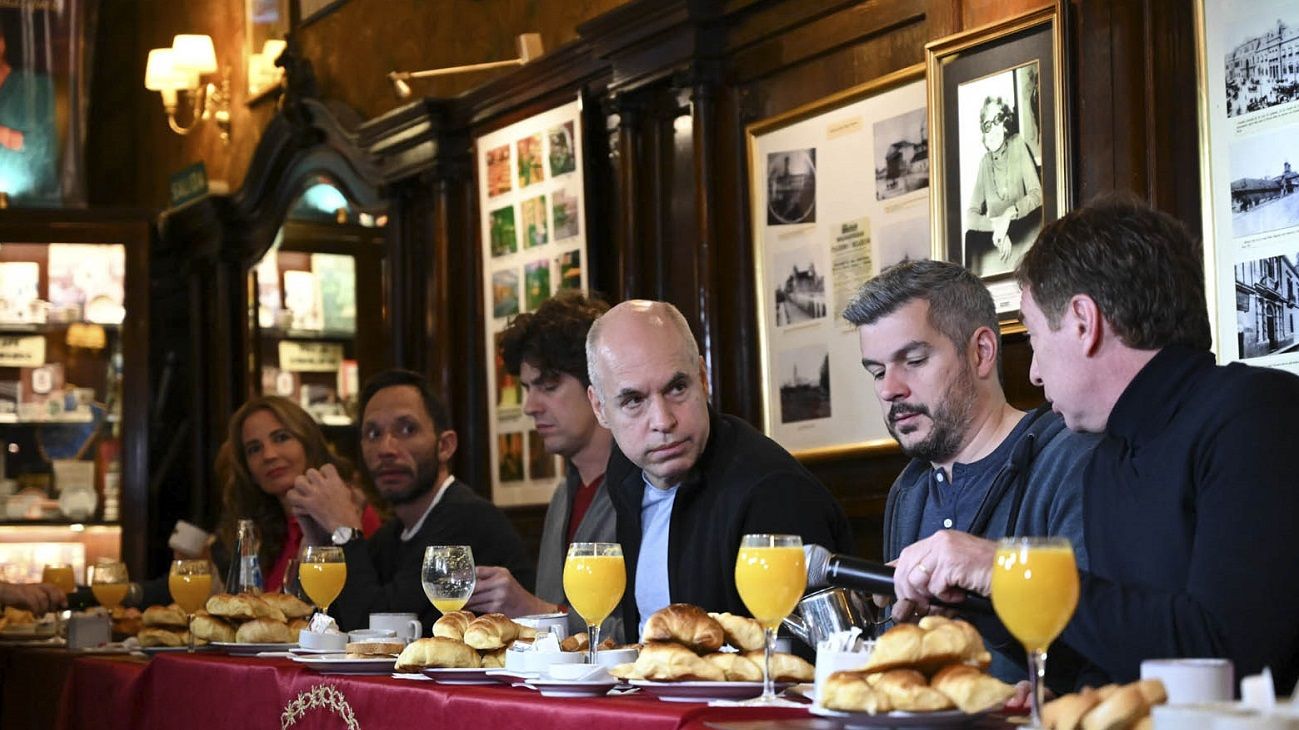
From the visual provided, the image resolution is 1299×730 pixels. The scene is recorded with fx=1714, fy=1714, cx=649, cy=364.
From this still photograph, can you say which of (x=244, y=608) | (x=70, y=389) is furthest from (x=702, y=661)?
(x=70, y=389)

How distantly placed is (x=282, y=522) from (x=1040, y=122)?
2739 millimetres

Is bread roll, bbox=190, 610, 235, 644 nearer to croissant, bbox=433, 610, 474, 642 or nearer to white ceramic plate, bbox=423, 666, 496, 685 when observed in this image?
croissant, bbox=433, 610, 474, 642

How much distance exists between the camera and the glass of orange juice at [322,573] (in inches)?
141

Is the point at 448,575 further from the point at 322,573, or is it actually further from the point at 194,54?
the point at 194,54

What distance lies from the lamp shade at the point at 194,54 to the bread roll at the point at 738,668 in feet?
24.2

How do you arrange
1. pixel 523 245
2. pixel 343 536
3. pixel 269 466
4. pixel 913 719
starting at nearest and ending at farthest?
pixel 913 719 < pixel 343 536 < pixel 269 466 < pixel 523 245

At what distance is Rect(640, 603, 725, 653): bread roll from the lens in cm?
227

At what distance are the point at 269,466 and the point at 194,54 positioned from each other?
13.8 feet

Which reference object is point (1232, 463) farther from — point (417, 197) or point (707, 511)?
point (417, 197)

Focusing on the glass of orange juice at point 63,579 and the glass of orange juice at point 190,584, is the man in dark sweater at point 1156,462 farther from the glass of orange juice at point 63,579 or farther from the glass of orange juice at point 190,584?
the glass of orange juice at point 63,579

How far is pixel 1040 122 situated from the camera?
4.04m

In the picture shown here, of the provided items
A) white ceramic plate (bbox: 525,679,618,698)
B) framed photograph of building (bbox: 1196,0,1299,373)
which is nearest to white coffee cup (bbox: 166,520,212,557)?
framed photograph of building (bbox: 1196,0,1299,373)

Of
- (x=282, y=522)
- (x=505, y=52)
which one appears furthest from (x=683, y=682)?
(x=505, y=52)

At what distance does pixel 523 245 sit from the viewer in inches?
249
